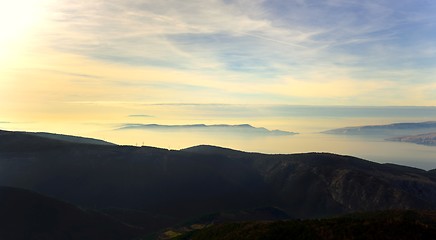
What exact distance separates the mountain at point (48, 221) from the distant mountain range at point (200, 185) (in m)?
19.0

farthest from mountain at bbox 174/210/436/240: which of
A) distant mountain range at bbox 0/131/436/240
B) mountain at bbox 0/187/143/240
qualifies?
distant mountain range at bbox 0/131/436/240

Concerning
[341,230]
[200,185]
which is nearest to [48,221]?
[200,185]

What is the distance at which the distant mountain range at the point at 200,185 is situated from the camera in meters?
153

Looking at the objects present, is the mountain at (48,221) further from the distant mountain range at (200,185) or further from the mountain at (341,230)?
the mountain at (341,230)

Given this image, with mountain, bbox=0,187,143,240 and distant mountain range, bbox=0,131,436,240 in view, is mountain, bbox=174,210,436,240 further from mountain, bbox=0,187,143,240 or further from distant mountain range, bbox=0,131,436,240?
distant mountain range, bbox=0,131,436,240

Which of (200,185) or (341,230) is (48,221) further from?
(341,230)

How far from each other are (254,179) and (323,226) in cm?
15131

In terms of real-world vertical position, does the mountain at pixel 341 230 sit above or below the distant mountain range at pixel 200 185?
above

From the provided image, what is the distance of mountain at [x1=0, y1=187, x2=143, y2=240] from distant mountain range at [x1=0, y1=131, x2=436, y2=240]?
748 inches

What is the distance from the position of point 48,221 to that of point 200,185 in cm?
8641

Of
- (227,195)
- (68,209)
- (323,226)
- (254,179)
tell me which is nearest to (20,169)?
(68,209)

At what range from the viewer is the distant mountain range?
15312 centimetres

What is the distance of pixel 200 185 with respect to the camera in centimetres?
18312

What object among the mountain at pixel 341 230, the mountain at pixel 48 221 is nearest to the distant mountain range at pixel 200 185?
the mountain at pixel 48 221
